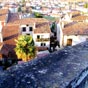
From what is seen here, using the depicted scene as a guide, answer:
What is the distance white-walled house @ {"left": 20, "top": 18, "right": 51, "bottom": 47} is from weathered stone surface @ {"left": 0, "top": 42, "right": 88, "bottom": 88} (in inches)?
878

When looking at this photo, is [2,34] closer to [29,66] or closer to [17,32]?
[17,32]

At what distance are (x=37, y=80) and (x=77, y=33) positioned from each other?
73.9 ft

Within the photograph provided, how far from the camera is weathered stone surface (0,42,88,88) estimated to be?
5129 millimetres

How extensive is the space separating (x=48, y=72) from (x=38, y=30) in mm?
24588

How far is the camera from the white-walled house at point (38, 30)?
96.7 feet

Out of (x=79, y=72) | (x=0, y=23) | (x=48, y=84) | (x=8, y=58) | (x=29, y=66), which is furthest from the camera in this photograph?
(x=0, y=23)

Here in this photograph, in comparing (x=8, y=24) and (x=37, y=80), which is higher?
(x=37, y=80)

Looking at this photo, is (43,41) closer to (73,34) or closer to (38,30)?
(38,30)

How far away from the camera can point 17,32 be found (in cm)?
3194

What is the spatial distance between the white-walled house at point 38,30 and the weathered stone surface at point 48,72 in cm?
2229

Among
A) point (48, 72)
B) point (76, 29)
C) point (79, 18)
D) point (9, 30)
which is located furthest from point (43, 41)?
point (48, 72)

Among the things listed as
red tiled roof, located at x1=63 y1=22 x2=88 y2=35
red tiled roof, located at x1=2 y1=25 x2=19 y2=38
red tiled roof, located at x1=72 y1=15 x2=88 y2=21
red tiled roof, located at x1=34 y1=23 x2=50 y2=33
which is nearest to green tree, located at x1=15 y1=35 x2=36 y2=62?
red tiled roof, located at x1=63 y1=22 x2=88 y2=35

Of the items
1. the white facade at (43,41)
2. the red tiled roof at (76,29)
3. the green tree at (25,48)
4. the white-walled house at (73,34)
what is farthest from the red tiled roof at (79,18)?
the green tree at (25,48)

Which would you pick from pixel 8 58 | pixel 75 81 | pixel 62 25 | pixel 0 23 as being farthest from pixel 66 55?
pixel 0 23
